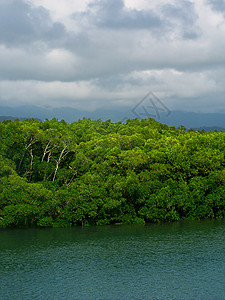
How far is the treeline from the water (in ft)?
6.96

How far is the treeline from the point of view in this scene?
36562 millimetres

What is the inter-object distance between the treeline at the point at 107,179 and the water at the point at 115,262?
2121mm

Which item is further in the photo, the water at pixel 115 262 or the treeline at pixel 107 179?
the treeline at pixel 107 179

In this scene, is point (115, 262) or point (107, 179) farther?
point (107, 179)

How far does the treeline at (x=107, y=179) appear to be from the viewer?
1439 inches

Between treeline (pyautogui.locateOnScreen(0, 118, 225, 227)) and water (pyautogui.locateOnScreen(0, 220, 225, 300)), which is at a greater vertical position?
treeline (pyautogui.locateOnScreen(0, 118, 225, 227))

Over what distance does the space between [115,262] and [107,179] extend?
14873mm

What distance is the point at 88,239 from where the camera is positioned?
1243 inches

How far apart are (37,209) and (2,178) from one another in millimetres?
5053

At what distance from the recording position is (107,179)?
38.8m

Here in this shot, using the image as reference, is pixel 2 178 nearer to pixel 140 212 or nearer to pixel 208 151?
pixel 140 212

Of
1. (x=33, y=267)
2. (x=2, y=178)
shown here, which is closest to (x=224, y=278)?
(x=33, y=267)

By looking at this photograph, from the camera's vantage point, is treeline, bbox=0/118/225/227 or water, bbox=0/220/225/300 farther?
treeline, bbox=0/118/225/227

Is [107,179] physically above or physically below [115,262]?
above
